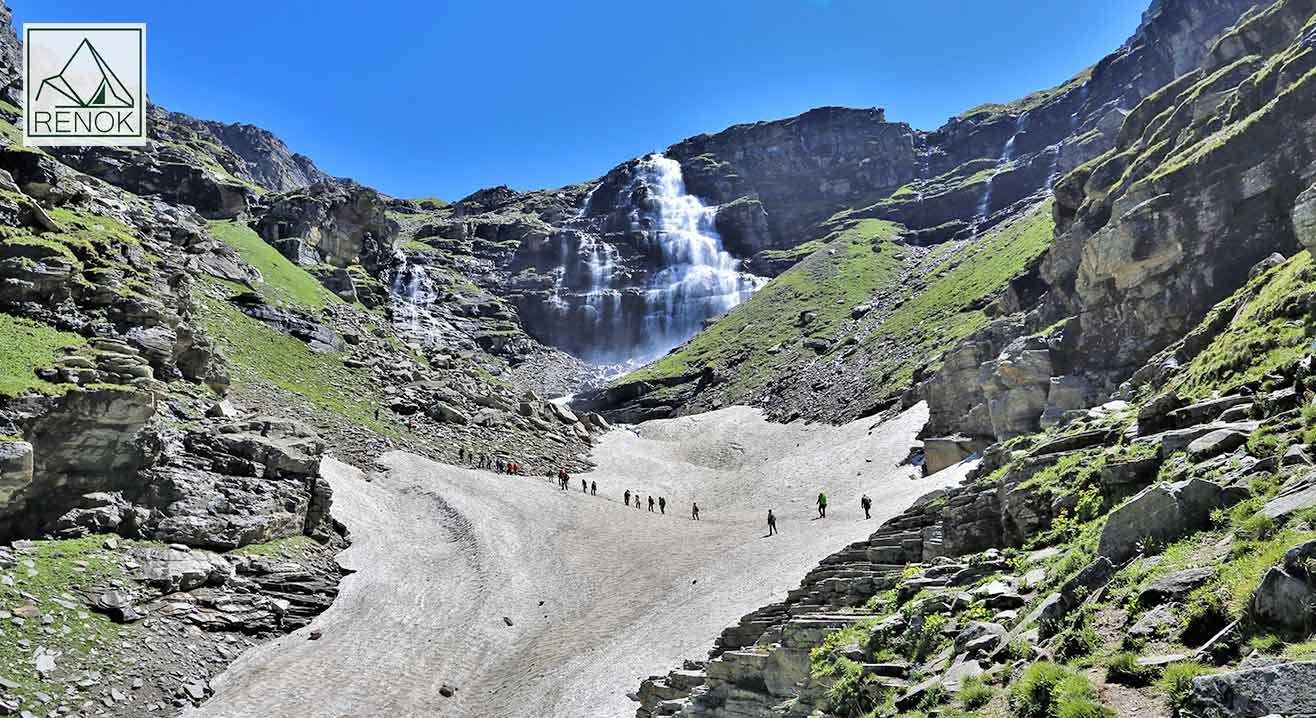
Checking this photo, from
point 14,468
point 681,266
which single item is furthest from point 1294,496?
point 681,266

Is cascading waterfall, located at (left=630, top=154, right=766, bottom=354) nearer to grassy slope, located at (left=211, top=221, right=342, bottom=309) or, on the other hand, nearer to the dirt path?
grassy slope, located at (left=211, top=221, right=342, bottom=309)

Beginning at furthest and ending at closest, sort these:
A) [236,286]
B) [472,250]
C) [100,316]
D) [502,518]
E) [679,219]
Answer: [679,219] → [472,250] → [236,286] → [502,518] → [100,316]

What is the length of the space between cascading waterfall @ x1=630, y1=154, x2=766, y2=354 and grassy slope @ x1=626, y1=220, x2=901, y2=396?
32.6 feet

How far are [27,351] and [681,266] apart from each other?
142 m

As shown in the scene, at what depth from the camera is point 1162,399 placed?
45.3 ft

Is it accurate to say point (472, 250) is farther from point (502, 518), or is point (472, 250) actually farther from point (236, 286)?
point (502, 518)

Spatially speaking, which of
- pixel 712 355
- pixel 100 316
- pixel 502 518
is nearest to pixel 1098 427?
pixel 502 518

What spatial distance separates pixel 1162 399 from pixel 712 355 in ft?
353

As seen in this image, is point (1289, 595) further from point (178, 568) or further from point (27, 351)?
point (27, 351)

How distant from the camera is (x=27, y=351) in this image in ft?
86.4

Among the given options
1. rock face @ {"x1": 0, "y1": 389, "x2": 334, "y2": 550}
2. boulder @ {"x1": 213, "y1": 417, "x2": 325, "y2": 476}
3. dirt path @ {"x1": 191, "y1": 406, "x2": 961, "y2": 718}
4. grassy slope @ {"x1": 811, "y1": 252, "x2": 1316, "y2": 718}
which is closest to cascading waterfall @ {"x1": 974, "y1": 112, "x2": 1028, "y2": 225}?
dirt path @ {"x1": 191, "y1": 406, "x2": 961, "y2": 718}

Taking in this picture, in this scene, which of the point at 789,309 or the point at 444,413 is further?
the point at 789,309

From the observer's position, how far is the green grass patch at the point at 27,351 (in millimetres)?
24078

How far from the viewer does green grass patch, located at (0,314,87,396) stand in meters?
24.1
